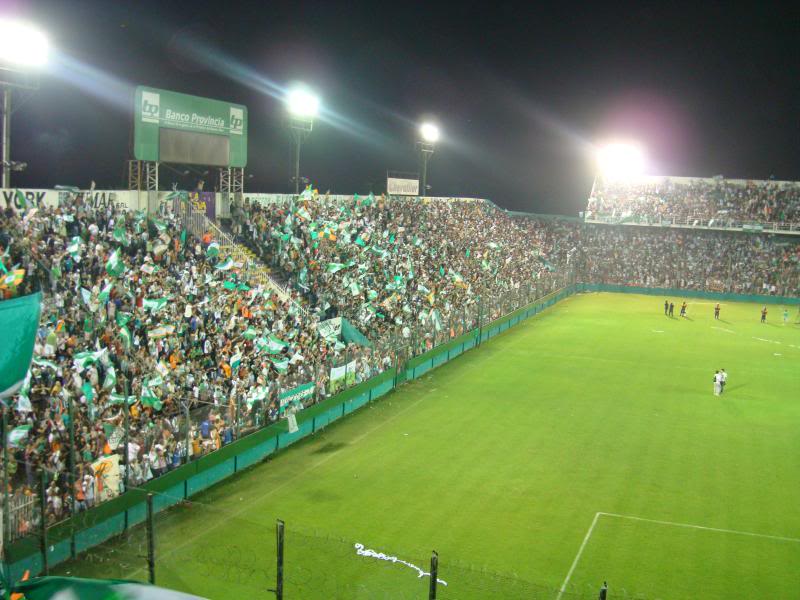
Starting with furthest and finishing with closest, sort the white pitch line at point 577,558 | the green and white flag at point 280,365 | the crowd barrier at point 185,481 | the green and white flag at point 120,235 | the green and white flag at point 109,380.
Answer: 1. the green and white flag at point 280,365
2. the green and white flag at point 120,235
3. the green and white flag at point 109,380
4. the white pitch line at point 577,558
5. the crowd barrier at point 185,481

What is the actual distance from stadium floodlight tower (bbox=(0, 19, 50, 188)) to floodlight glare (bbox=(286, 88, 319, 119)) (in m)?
16.2

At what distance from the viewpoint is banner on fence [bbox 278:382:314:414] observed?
69.9ft

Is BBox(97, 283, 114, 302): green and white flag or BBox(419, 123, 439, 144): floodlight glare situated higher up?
BBox(419, 123, 439, 144): floodlight glare

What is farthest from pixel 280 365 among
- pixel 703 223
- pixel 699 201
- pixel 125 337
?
pixel 699 201

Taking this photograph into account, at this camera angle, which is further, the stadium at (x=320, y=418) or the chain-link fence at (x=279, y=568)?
the stadium at (x=320, y=418)

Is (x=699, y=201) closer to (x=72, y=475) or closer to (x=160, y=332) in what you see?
(x=160, y=332)

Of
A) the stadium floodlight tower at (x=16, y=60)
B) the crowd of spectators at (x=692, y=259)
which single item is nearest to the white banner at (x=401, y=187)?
the crowd of spectators at (x=692, y=259)

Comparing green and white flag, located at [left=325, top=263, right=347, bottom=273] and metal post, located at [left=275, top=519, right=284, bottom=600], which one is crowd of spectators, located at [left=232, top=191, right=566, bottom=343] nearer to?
green and white flag, located at [left=325, top=263, right=347, bottom=273]

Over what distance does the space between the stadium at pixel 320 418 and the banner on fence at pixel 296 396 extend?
155 millimetres

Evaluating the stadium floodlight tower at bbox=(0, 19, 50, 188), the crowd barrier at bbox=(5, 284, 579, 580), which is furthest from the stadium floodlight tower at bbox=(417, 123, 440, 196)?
the stadium floodlight tower at bbox=(0, 19, 50, 188)

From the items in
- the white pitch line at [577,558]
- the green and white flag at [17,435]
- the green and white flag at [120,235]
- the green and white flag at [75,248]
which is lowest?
the white pitch line at [577,558]

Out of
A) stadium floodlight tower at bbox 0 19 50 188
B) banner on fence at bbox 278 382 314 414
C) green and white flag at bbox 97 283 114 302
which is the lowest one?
banner on fence at bbox 278 382 314 414

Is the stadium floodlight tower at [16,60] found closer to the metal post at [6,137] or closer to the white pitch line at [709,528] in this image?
the metal post at [6,137]

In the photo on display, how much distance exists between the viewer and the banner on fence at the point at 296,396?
21.3m
